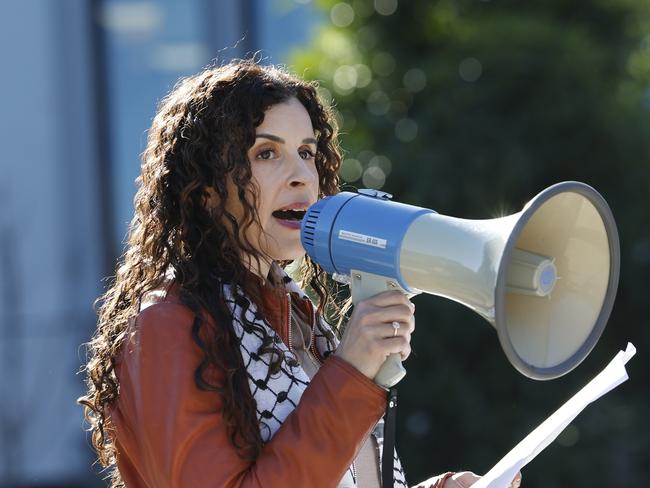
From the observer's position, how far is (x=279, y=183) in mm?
2010

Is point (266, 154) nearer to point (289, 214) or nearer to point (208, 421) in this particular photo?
point (289, 214)

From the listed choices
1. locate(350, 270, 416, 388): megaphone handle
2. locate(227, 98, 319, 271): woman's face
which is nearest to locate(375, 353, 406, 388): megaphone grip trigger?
locate(350, 270, 416, 388): megaphone handle

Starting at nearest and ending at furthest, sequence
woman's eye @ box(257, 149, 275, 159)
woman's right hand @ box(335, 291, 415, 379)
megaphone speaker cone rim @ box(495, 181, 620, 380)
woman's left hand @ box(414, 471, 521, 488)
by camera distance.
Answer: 1. megaphone speaker cone rim @ box(495, 181, 620, 380)
2. woman's right hand @ box(335, 291, 415, 379)
3. woman's eye @ box(257, 149, 275, 159)
4. woman's left hand @ box(414, 471, 521, 488)

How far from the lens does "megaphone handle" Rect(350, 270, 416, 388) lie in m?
1.82

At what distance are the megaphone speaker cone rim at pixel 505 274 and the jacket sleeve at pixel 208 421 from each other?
24cm

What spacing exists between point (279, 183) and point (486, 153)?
240 cm

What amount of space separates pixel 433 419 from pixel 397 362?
8.46 feet

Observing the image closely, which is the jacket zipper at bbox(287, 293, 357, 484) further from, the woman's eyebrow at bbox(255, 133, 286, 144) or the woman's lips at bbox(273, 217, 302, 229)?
the woman's eyebrow at bbox(255, 133, 286, 144)

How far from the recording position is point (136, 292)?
1.94 meters

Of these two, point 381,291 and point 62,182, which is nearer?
point 381,291

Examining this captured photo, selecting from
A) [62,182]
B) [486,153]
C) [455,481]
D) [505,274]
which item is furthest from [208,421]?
[62,182]

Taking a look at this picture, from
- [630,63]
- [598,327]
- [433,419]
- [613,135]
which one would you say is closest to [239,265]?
[598,327]

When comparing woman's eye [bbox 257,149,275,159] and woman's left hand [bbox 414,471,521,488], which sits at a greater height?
woman's eye [bbox 257,149,275,159]

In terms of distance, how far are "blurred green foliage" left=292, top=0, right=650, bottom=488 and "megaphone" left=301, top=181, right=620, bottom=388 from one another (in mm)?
2290
